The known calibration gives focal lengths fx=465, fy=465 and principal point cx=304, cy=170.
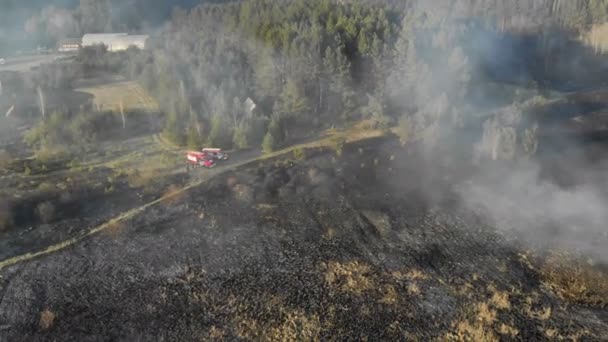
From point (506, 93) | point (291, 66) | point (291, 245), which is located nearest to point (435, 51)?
point (506, 93)

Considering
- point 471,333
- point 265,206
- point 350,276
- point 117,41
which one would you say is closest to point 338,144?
point 265,206

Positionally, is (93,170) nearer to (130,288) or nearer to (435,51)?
(130,288)

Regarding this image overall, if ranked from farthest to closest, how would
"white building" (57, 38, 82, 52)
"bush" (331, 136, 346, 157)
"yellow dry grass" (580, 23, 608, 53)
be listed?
1. "yellow dry grass" (580, 23, 608, 53)
2. "white building" (57, 38, 82, 52)
3. "bush" (331, 136, 346, 157)

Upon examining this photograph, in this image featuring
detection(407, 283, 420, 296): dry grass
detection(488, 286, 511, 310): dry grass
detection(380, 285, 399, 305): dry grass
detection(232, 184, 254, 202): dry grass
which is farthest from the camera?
detection(232, 184, 254, 202): dry grass

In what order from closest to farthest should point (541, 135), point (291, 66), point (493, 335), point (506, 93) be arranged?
point (493, 335) < point (541, 135) < point (291, 66) < point (506, 93)

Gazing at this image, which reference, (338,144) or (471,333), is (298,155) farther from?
(471,333)

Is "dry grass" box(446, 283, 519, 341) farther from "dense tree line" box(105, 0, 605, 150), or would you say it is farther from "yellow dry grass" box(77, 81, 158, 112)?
"yellow dry grass" box(77, 81, 158, 112)

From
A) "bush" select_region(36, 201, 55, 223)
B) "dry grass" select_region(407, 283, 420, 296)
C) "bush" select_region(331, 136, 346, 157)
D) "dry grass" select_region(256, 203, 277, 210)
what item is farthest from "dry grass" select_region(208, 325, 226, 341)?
"bush" select_region(331, 136, 346, 157)
